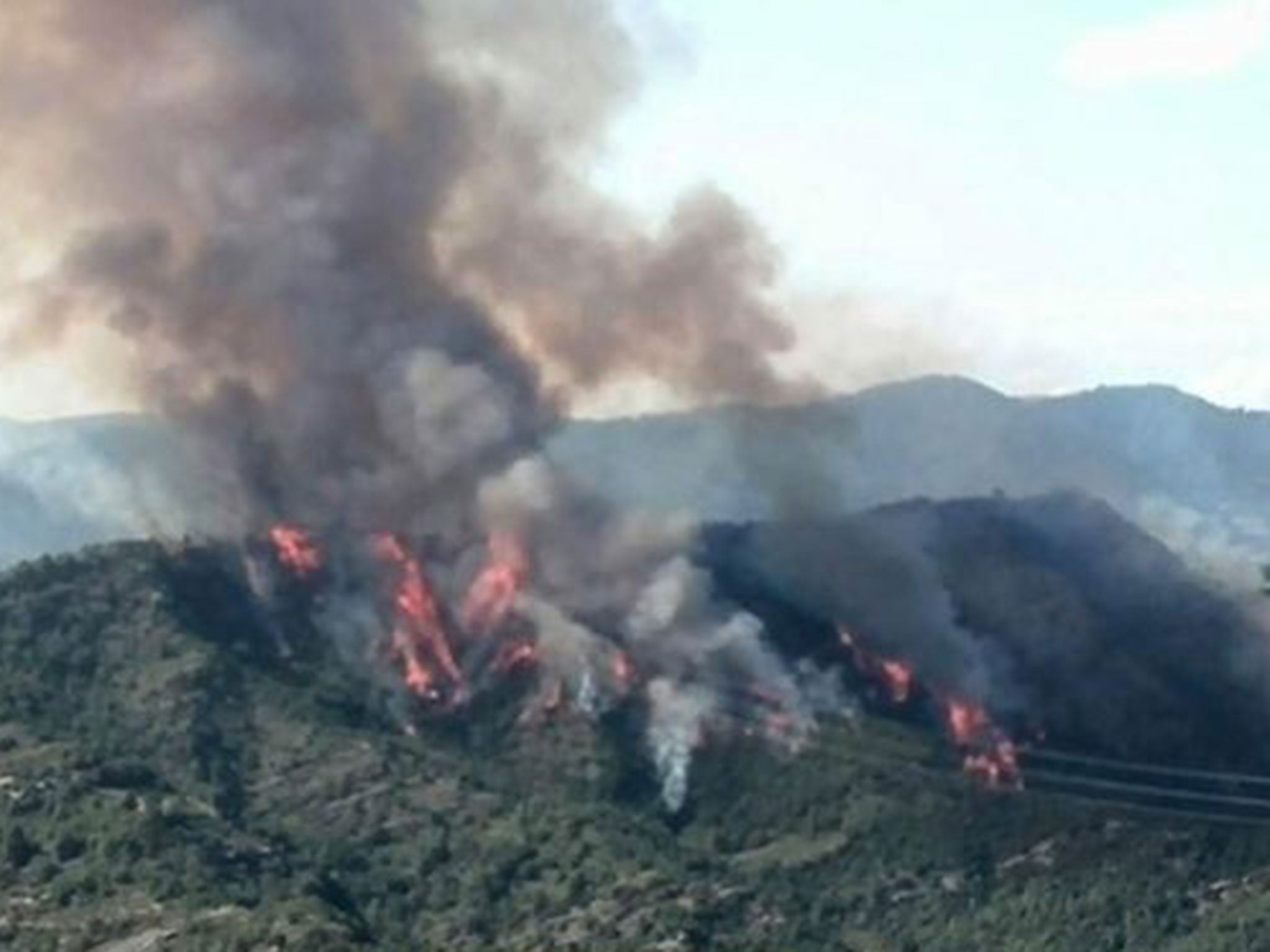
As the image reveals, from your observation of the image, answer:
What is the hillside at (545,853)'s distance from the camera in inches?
6526

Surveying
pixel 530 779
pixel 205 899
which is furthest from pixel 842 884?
pixel 205 899

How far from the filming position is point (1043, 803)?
630 feet

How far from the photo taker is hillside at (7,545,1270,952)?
16575 cm

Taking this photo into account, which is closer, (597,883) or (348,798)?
(597,883)

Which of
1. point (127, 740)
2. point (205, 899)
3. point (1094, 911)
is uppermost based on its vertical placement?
point (127, 740)

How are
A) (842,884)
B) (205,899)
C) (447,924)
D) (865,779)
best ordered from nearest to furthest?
(205,899) < (447,924) < (842,884) < (865,779)

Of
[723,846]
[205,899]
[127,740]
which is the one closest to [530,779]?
[723,846]

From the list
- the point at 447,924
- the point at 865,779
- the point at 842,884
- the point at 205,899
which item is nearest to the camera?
the point at 205,899

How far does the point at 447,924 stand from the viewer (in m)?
173

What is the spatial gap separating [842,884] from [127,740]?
166 feet

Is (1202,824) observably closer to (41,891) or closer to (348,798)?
(348,798)

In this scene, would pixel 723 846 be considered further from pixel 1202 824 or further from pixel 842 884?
pixel 1202 824

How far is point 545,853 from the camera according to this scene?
180250 mm

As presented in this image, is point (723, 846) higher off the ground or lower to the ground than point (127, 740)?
lower
